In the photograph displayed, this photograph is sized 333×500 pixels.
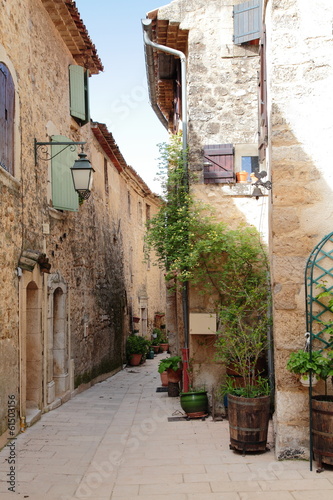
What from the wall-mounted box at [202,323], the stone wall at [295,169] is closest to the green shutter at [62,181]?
the wall-mounted box at [202,323]

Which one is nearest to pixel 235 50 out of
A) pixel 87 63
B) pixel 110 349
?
pixel 87 63

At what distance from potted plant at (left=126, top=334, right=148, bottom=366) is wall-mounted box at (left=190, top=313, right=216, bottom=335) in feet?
31.5

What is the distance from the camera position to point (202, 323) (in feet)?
27.3

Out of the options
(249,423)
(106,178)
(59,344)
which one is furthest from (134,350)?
(249,423)

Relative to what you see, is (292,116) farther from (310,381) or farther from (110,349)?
(110,349)

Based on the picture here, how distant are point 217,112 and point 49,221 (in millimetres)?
3375

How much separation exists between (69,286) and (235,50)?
17.3 ft

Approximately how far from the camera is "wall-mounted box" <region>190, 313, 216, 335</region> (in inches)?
327

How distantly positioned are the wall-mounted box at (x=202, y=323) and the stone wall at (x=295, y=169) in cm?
263

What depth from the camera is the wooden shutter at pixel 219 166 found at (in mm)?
8719

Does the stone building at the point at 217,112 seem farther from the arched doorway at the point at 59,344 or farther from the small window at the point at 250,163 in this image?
the arched doorway at the point at 59,344

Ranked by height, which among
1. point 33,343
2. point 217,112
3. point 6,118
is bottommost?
point 33,343

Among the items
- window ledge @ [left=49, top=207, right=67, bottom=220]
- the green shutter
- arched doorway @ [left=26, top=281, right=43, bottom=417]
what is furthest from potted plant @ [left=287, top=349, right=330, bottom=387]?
the green shutter

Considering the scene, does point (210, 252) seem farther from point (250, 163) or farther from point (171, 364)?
point (171, 364)
